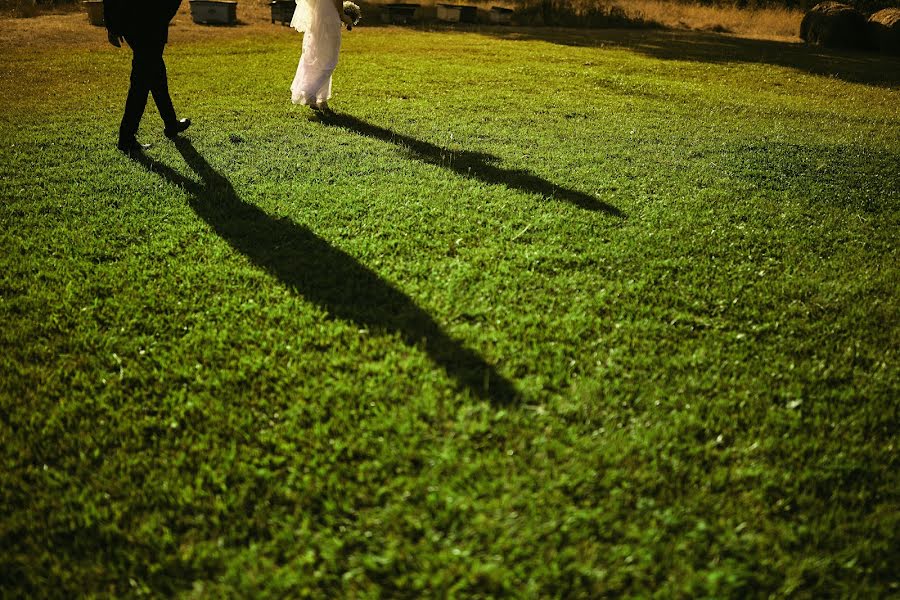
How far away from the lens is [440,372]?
11.8 feet

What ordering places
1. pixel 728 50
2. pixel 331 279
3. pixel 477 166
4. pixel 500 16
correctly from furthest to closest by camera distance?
pixel 500 16, pixel 728 50, pixel 477 166, pixel 331 279

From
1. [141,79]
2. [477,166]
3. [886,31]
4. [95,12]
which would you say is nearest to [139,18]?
[141,79]

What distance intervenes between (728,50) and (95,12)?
22373mm

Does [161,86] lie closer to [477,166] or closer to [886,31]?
[477,166]

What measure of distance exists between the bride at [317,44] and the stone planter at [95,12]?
13799mm

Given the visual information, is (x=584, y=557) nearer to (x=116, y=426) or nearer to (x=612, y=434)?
(x=612, y=434)

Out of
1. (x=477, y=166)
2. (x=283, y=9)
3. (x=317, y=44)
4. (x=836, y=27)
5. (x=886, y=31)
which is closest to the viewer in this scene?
(x=477, y=166)

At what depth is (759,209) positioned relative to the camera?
6.62 meters

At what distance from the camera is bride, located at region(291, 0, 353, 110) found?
934 cm

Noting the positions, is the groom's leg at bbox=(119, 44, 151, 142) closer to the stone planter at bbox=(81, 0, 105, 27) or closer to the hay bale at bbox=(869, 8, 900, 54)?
the stone planter at bbox=(81, 0, 105, 27)

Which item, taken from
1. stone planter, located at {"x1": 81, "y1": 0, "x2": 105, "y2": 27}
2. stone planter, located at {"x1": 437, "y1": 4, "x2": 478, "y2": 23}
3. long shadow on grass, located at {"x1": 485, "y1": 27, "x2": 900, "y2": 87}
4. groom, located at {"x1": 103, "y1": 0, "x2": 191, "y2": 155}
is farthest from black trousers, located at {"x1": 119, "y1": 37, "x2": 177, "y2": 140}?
stone planter, located at {"x1": 437, "y1": 4, "x2": 478, "y2": 23}

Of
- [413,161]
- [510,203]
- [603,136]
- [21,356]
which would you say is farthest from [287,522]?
[603,136]

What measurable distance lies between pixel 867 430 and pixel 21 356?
5109 mm

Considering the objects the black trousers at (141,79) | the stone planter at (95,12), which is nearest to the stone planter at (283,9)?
the stone planter at (95,12)
